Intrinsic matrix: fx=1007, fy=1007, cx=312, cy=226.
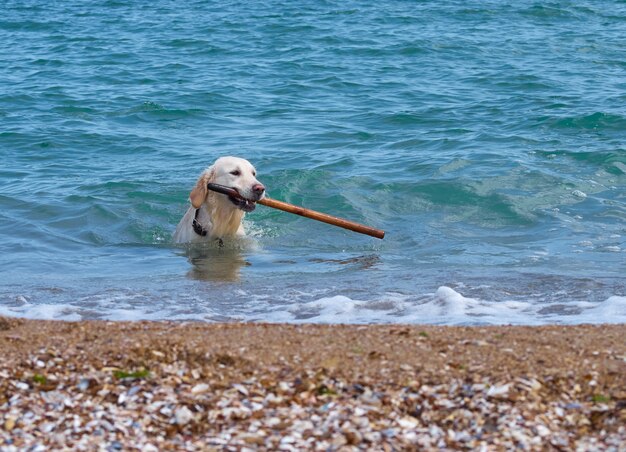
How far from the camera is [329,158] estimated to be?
14766 millimetres

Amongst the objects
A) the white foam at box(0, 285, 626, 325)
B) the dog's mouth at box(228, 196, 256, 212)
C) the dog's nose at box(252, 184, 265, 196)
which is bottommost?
the white foam at box(0, 285, 626, 325)

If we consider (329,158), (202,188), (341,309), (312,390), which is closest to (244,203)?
(202,188)

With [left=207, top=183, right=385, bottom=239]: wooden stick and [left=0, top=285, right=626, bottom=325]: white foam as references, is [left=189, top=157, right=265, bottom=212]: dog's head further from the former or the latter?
[left=0, top=285, right=626, bottom=325]: white foam

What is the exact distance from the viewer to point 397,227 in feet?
38.9

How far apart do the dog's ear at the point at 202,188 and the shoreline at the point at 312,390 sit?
4.71 metres

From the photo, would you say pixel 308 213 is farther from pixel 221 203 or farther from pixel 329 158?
pixel 329 158

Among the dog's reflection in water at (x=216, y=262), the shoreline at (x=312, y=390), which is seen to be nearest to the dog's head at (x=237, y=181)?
the dog's reflection in water at (x=216, y=262)

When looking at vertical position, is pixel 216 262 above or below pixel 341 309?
below

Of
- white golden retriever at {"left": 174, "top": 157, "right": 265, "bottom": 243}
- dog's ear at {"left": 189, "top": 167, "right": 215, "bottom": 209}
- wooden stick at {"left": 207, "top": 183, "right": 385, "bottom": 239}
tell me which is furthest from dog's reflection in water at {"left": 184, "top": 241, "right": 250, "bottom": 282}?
wooden stick at {"left": 207, "top": 183, "right": 385, "bottom": 239}

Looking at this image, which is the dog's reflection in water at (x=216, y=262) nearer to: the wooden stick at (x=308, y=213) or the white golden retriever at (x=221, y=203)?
the white golden retriever at (x=221, y=203)

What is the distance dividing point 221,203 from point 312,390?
19.2 ft

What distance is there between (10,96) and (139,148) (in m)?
4.72

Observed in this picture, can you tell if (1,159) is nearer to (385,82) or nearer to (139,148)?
(139,148)

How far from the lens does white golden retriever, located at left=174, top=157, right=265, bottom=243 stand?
1047cm
